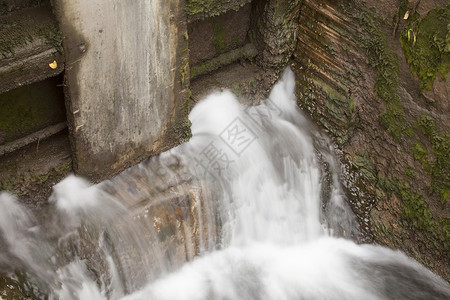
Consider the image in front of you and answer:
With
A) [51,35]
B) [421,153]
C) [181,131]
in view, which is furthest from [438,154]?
[51,35]

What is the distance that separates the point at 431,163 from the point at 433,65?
0.75m

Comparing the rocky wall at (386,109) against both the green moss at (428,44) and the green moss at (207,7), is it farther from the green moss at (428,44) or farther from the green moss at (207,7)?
the green moss at (207,7)

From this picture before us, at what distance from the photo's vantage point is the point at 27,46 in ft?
9.39

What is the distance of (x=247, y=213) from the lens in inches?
171

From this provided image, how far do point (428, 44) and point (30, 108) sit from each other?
110 inches

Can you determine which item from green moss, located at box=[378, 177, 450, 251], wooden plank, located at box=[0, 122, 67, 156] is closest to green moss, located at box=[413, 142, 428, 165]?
green moss, located at box=[378, 177, 450, 251]

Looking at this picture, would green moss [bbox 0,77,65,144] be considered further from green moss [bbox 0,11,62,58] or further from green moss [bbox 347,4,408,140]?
green moss [bbox 347,4,408,140]

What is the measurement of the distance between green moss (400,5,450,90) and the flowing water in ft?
3.78

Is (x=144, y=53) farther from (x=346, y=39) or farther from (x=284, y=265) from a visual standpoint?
(x=284, y=265)

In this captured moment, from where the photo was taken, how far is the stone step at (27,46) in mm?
2795

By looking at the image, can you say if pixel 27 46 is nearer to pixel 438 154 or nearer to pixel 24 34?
pixel 24 34

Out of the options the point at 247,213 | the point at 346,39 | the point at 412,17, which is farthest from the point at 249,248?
the point at 412,17

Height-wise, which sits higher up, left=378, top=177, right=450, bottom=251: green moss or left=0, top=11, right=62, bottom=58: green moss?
left=0, top=11, right=62, bottom=58: green moss

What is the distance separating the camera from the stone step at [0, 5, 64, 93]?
2.79 metres
